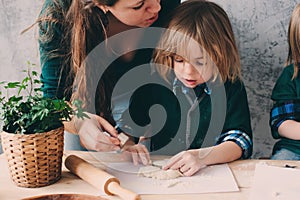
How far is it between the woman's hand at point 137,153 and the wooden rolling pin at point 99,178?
139 millimetres

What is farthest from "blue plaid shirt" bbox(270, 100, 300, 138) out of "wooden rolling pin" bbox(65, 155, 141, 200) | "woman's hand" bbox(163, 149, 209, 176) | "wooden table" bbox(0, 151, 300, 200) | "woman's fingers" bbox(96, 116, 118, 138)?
"wooden rolling pin" bbox(65, 155, 141, 200)

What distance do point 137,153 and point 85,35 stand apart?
416 millimetres

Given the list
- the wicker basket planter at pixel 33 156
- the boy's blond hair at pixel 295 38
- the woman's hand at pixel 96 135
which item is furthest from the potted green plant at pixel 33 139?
the boy's blond hair at pixel 295 38

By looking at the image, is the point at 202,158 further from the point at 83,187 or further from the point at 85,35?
the point at 85,35

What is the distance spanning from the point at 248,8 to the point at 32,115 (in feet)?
2.52

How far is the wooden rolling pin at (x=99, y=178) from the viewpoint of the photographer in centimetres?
96

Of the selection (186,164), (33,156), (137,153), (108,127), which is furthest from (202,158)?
(33,156)

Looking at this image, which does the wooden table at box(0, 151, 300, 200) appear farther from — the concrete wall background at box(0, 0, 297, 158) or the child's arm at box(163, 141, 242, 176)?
the concrete wall background at box(0, 0, 297, 158)

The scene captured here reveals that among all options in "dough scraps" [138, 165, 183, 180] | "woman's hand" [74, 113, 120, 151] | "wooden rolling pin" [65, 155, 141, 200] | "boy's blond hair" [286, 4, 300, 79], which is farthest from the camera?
"boy's blond hair" [286, 4, 300, 79]

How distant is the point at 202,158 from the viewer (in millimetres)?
1171

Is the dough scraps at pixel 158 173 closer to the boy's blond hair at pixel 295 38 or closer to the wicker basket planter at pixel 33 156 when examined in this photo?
the wicker basket planter at pixel 33 156

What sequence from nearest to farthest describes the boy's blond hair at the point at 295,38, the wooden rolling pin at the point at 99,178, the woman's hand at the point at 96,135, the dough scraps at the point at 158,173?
the wooden rolling pin at the point at 99,178
the dough scraps at the point at 158,173
the woman's hand at the point at 96,135
the boy's blond hair at the point at 295,38

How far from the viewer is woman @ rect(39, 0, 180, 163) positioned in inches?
53.0

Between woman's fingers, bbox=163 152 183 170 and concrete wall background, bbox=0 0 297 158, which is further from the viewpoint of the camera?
concrete wall background, bbox=0 0 297 158
